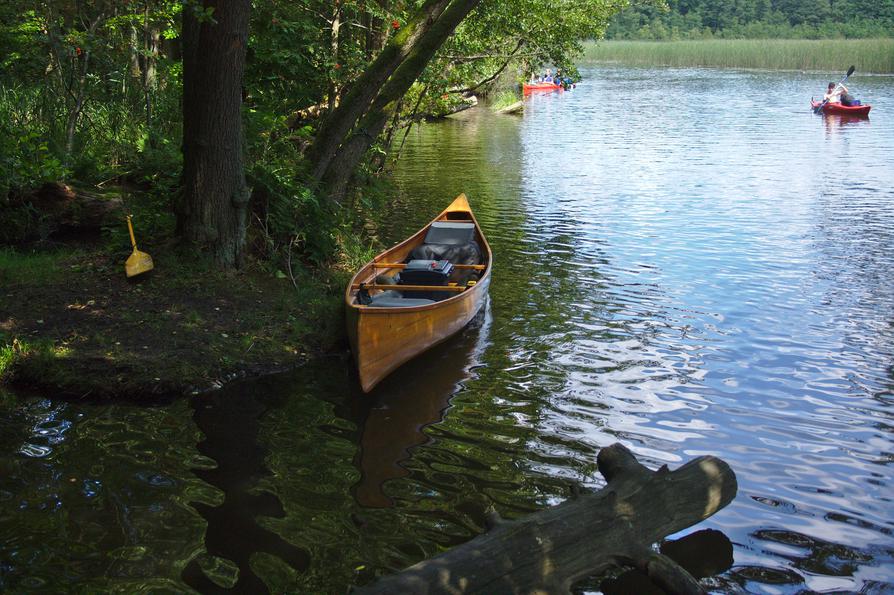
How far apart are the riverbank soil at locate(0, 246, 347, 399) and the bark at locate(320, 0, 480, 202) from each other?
202 centimetres

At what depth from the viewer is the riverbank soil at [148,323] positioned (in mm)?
7891

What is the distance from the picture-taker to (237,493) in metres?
6.30

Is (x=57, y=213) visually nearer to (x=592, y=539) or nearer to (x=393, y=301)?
(x=393, y=301)

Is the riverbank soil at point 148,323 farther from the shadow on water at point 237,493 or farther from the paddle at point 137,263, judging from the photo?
the shadow on water at point 237,493

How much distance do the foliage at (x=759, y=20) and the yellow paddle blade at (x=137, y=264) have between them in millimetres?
76611

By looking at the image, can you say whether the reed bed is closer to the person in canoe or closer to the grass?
the person in canoe

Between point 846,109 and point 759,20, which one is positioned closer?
point 846,109

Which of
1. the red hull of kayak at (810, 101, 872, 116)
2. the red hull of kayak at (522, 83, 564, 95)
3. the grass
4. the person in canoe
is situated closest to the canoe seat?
the grass

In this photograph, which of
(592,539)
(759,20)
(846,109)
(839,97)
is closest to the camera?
(592,539)

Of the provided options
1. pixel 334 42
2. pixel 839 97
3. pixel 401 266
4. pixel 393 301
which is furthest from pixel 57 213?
pixel 839 97

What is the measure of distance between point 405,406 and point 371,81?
4.78 m

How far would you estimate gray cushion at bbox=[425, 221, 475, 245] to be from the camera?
12.2 m

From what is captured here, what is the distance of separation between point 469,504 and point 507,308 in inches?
202

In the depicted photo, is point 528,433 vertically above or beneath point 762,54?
beneath
